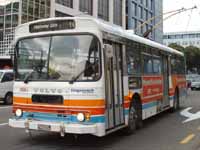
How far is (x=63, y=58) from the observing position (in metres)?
Answer: 9.33

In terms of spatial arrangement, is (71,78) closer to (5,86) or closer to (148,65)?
(148,65)

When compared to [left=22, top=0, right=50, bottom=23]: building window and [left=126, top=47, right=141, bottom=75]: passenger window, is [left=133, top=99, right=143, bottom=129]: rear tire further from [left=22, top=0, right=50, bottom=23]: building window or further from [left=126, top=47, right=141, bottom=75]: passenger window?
[left=22, top=0, right=50, bottom=23]: building window

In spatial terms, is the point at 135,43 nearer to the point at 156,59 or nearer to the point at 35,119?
the point at 156,59

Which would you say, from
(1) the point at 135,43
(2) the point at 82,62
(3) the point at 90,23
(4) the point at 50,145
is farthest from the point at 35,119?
(1) the point at 135,43

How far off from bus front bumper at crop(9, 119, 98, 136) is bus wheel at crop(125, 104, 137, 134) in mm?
2389

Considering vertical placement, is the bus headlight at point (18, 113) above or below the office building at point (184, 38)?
below

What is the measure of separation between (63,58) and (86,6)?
153 feet

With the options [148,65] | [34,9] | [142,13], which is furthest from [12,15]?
[142,13]

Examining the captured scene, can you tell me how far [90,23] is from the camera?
934 cm

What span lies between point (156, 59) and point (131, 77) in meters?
Answer: 3.40

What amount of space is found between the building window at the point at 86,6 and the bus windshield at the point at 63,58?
1744 inches

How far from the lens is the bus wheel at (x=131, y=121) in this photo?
36.7ft

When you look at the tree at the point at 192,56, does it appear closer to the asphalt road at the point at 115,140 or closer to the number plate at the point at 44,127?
the asphalt road at the point at 115,140

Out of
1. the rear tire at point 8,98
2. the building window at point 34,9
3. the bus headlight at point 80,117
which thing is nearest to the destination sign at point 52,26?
the bus headlight at point 80,117
